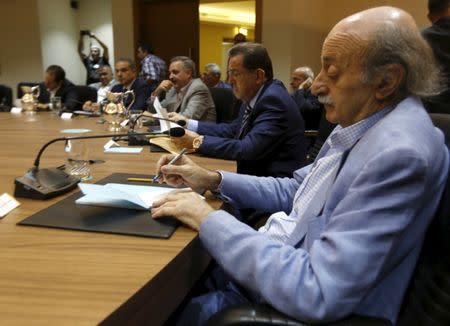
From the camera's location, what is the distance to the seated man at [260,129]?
6.06 ft

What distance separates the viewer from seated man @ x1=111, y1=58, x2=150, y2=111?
160 inches

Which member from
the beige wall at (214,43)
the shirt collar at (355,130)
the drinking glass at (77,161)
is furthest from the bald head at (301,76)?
the beige wall at (214,43)

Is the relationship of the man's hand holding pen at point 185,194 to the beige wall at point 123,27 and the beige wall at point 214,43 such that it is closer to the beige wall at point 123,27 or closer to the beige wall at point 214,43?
the beige wall at point 123,27

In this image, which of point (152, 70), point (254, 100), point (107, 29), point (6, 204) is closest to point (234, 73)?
point (254, 100)

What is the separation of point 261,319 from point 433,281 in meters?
0.33

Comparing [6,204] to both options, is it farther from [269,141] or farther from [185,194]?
[269,141]

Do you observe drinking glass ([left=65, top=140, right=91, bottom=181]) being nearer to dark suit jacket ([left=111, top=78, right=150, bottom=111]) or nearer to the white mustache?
the white mustache

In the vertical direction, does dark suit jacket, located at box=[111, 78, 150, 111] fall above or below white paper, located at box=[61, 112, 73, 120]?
above

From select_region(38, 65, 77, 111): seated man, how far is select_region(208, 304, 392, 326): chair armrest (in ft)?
13.8

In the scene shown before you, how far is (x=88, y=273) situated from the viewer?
755 mm

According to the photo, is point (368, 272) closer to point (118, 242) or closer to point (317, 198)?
point (317, 198)

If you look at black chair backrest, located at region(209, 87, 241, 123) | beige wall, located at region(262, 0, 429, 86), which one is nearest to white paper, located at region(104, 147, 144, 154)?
black chair backrest, located at region(209, 87, 241, 123)

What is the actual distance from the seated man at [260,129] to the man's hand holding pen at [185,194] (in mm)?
484

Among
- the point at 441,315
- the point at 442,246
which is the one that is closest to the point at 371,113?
the point at 442,246
